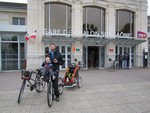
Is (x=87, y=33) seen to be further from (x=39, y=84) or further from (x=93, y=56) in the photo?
(x=39, y=84)

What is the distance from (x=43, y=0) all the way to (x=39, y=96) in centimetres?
1097

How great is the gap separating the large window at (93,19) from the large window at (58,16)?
177 centimetres

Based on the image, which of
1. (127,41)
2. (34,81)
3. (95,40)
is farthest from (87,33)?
(34,81)

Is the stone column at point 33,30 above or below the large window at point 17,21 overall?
below

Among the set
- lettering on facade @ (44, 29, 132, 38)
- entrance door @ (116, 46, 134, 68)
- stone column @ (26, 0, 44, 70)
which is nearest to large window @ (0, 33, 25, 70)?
stone column @ (26, 0, 44, 70)

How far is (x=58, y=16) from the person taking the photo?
15547 millimetres

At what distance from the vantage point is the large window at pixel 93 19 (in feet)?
53.5

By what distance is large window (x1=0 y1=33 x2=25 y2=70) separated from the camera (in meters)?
14.8

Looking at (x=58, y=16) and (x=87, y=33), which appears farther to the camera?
(x=87, y=33)

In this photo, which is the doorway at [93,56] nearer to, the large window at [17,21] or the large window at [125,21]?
the large window at [125,21]

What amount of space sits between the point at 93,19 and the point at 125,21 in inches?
161

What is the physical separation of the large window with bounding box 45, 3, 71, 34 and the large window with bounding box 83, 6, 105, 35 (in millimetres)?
1775

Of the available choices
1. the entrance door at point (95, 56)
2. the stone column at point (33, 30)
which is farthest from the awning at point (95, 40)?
the stone column at point (33, 30)

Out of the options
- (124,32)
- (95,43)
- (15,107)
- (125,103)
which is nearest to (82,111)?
(125,103)
